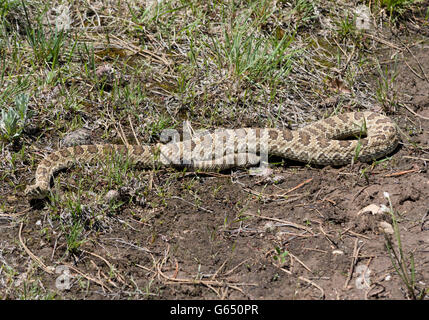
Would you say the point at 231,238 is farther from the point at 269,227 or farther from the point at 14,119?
the point at 14,119

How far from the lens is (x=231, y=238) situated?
4.59 metres

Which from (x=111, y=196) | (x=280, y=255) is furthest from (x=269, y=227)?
(x=111, y=196)

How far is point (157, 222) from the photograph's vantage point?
472cm

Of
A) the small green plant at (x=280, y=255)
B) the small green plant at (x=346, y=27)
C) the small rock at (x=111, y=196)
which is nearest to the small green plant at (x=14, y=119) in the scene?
the small rock at (x=111, y=196)

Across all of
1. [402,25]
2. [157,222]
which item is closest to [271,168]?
[157,222]

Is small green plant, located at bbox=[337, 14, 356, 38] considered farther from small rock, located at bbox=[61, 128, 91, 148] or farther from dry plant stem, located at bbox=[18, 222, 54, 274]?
dry plant stem, located at bbox=[18, 222, 54, 274]

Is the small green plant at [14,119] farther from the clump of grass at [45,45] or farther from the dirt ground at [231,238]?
the clump of grass at [45,45]

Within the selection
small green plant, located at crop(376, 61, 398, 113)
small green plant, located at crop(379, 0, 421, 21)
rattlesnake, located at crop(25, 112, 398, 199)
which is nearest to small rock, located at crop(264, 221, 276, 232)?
rattlesnake, located at crop(25, 112, 398, 199)

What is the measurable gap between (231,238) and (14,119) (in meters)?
2.60

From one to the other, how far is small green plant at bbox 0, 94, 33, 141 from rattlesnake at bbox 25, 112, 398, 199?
0.52 m

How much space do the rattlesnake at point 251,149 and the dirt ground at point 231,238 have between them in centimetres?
13
